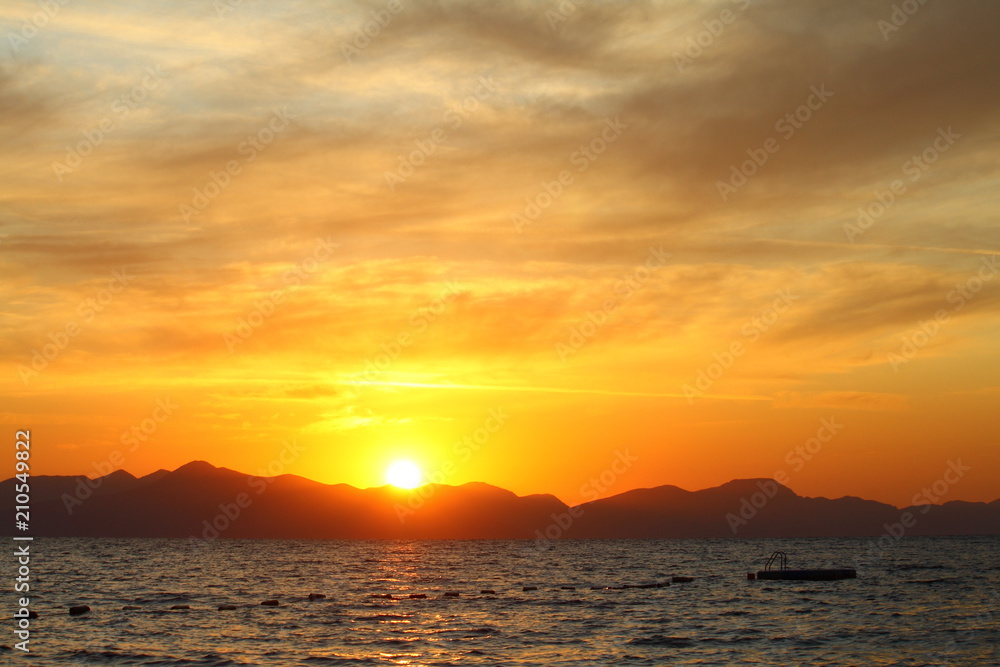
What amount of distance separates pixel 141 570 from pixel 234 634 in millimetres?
85664

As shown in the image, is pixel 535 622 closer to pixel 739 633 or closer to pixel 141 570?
pixel 739 633

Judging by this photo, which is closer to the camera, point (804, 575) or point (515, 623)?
point (515, 623)

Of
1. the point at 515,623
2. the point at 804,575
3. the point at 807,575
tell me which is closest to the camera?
the point at 515,623

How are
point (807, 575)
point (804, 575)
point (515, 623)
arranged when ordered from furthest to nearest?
point (804, 575) → point (807, 575) → point (515, 623)

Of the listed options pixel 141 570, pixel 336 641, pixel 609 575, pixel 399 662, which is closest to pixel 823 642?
pixel 399 662

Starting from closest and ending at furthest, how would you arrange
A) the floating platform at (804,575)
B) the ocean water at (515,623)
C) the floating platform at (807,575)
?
the ocean water at (515,623) → the floating platform at (807,575) → the floating platform at (804,575)

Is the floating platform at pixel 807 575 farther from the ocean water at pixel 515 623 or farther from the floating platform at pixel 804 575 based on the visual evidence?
the ocean water at pixel 515 623

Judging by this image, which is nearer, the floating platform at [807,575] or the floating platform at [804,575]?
the floating platform at [807,575]

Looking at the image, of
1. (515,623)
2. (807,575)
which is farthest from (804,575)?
(515,623)

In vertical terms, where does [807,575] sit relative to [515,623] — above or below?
below

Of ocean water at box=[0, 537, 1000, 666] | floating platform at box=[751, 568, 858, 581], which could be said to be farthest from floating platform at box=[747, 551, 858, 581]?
ocean water at box=[0, 537, 1000, 666]

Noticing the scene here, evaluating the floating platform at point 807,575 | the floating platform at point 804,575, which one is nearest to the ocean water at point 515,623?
the floating platform at point 804,575

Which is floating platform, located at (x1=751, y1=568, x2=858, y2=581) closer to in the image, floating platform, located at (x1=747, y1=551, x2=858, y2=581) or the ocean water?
floating platform, located at (x1=747, y1=551, x2=858, y2=581)

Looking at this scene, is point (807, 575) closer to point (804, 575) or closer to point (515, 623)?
point (804, 575)
